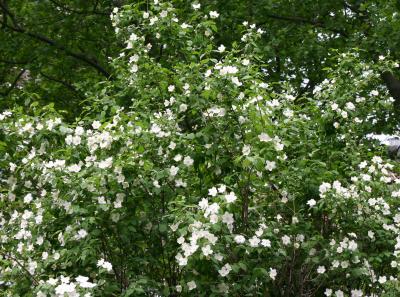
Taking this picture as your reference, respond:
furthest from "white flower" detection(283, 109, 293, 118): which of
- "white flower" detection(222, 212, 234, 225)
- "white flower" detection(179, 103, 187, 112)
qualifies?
"white flower" detection(222, 212, 234, 225)

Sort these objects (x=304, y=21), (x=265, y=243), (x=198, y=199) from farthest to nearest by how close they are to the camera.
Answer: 1. (x=304, y=21)
2. (x=198, y=199)
3. (x=265, y=243)

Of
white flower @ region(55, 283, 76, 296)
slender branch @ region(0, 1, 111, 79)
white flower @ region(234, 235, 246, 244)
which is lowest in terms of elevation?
white flower @ region(55, 283, 76, 296)

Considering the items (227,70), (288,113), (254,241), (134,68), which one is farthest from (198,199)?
(134,68)

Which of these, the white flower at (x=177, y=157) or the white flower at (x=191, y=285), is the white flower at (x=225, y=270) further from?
the white flower at (x=177, y=157)

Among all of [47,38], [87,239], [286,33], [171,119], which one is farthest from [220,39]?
[87,239]

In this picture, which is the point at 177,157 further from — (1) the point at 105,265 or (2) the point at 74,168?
(1) the point at 105,265

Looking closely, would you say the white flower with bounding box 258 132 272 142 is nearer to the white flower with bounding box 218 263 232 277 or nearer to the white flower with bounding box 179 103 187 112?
the white flower with bounding box 179 103 187 112

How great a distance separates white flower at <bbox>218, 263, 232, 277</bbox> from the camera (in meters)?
3.57

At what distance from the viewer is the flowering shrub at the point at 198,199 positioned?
12.2 ft

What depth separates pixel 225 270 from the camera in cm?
358

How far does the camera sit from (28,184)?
418cm

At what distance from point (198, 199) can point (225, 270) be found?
22.7 inches

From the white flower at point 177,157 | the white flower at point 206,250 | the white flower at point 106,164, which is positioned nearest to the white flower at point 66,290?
the white flower at point 206,250

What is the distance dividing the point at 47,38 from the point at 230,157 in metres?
6.28
